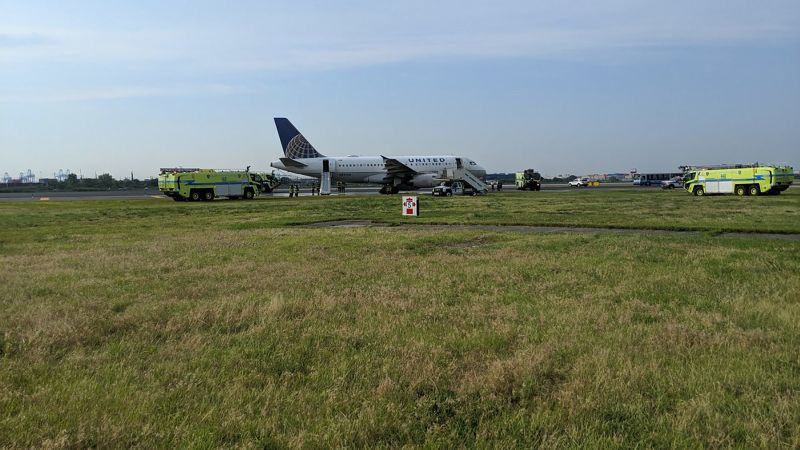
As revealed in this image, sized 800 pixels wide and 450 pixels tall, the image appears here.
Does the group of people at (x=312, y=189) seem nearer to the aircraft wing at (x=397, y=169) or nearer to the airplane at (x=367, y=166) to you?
the airplane at (x=367, y=166)

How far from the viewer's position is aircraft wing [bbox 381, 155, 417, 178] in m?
57.9

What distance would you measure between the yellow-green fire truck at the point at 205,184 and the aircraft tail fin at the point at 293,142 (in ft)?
40.0

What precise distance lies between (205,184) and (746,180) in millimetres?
44454

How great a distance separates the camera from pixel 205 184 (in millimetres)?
48250

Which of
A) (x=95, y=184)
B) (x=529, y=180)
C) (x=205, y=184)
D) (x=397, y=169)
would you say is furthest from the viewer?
(x=95, y=184)

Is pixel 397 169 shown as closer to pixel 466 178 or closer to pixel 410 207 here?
pixel 466 178

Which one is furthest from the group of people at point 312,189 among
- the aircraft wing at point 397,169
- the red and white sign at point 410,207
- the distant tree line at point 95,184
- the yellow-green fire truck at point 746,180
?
the distant tree line at point 95,184

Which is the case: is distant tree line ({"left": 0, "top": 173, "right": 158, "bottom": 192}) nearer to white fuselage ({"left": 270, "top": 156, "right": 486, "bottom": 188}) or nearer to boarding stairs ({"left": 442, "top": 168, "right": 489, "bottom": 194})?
white fuselage ({"left": 270, "top": 156, "right": 486, "bottom": 188})

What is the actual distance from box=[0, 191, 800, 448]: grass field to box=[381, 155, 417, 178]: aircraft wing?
46391 mm

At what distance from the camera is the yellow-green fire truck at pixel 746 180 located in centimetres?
4412

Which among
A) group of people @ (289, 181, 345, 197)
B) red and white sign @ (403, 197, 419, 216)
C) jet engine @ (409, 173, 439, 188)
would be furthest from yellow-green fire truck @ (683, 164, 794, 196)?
group of people @ (289, 181, 345, 197)

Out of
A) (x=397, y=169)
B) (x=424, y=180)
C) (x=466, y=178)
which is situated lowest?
(x=424, y=180)

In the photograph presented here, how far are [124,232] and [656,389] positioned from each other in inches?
770

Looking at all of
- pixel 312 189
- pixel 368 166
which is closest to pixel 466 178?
pixel 368 166
